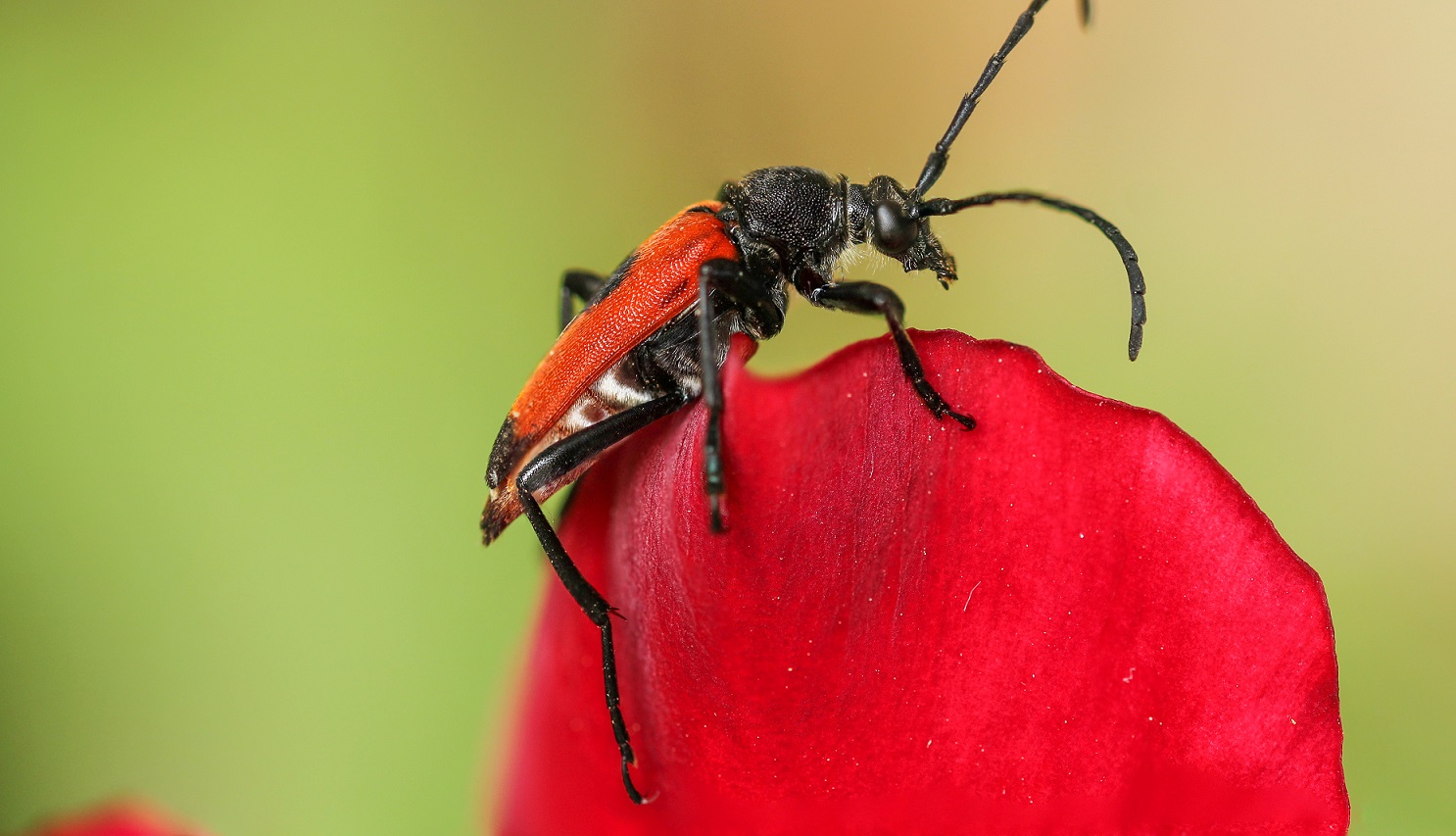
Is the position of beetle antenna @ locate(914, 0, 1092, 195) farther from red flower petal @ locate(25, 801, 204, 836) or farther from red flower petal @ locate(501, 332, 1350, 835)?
red flower petal @ locate(25, 801, 204, 836)

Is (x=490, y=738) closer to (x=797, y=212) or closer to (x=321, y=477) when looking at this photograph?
(x=797, y=212)

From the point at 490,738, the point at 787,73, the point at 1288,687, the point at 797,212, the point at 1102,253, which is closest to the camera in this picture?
the point at 1288,687

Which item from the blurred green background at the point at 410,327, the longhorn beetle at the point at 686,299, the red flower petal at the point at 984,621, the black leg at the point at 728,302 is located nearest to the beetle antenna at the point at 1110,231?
the longhorn beetle at the point at 686,299

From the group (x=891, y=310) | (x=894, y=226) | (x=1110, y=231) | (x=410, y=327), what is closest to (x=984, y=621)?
Result: (x=891, y=310)

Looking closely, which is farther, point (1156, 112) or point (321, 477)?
point (1156, 112)

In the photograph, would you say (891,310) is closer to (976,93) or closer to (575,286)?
(976,93)

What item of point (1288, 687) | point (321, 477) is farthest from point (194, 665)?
point (1288, 687)

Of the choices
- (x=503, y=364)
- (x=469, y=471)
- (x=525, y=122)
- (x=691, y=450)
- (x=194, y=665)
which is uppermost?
(x=525, y=122)
